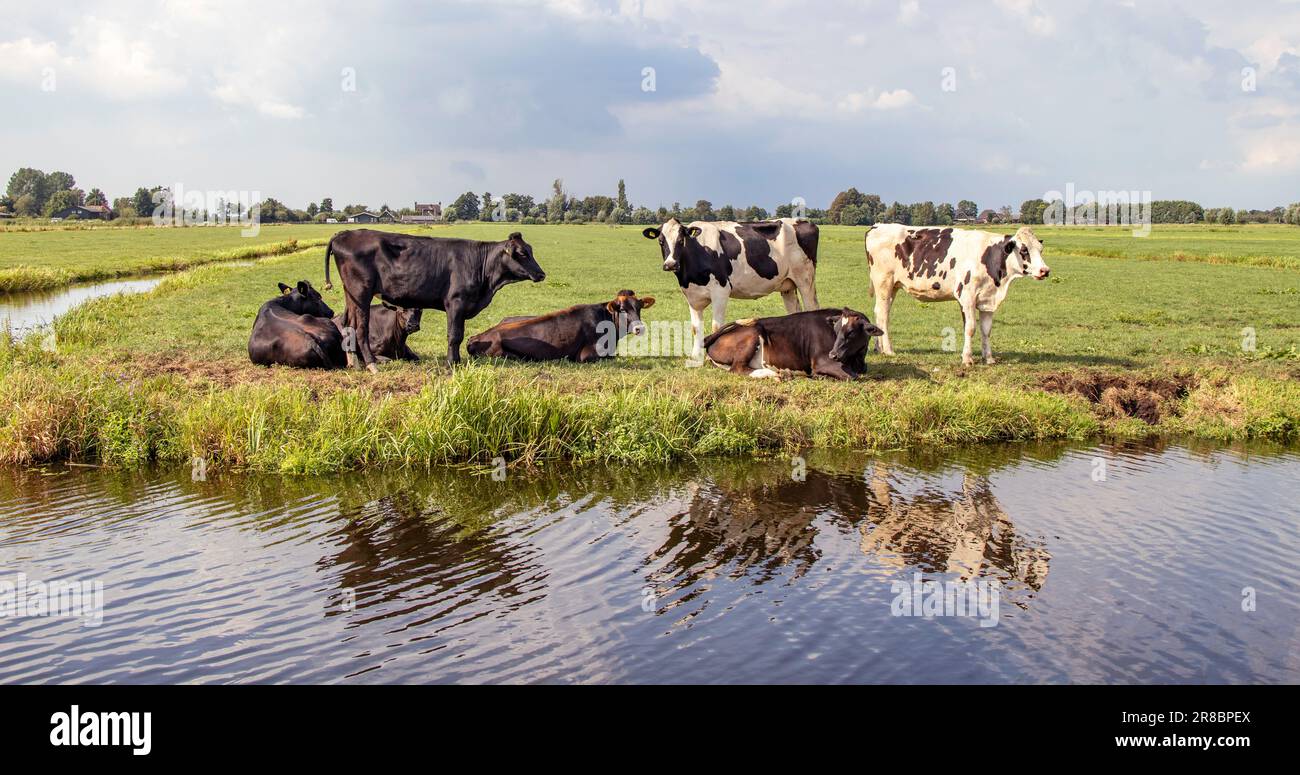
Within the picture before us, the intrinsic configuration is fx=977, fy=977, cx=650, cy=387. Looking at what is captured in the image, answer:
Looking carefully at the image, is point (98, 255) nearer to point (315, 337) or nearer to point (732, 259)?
point (315, 337)

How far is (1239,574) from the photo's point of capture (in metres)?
7.74

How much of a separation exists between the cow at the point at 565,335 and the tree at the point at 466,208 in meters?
114

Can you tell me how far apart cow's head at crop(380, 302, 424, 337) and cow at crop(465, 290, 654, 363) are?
90 centimetres

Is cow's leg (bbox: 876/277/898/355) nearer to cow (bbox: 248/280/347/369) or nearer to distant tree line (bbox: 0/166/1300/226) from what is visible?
cow (bbox: 248/280/347/369)

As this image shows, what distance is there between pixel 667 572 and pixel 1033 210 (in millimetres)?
118495

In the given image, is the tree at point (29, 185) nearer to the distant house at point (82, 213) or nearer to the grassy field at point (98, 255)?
the distant house at point (82, 213)

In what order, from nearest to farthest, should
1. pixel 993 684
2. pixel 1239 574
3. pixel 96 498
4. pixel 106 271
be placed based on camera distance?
pixel 993 684 → pixel 1239 574 → pixel 96 498 → pixel 106 271

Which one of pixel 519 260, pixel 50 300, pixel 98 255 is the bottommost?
pixel 50 300

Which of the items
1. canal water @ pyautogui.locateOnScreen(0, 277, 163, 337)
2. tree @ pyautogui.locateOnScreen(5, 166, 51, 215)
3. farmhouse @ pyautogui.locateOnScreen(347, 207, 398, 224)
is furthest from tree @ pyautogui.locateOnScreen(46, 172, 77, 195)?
canal water @ pyautogui.locateOnScreen(0, 277, 163, 337)

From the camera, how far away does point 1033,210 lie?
378 ft

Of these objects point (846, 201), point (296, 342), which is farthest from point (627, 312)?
point (846, 201)
